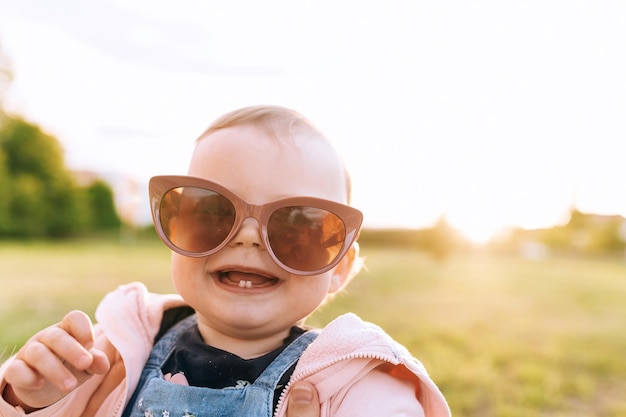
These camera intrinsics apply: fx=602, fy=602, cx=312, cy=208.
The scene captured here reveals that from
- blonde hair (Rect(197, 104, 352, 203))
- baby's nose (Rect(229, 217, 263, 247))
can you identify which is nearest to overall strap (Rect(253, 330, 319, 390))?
baby's nose (Rect(229, 217, 263, 247))

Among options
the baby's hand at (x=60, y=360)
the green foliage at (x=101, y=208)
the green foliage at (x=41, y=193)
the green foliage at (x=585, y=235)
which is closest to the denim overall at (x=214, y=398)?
the baby's hand at (x=60, y=360)

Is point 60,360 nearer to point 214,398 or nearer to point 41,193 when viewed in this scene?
point 214,398

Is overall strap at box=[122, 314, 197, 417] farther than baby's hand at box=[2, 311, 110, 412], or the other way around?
overall strap at box=[122, 314, 197, 417]

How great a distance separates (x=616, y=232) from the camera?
3803 cm

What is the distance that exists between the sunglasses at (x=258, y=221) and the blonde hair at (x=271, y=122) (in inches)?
9.1

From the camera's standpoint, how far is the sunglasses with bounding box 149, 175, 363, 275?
5.08 ft

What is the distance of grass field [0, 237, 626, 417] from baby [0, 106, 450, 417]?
4.23ft

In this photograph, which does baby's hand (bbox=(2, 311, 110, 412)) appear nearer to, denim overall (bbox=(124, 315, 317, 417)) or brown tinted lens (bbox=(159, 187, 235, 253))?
denim overall (bbox=(124, 315, 317, 417))

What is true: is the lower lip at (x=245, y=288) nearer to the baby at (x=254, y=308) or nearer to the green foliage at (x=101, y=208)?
the baby at (x=254, y=308)

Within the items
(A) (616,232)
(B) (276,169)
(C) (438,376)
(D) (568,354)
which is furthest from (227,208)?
(A) (616,232)

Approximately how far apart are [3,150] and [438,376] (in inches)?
1474

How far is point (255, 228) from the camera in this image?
1556 mm

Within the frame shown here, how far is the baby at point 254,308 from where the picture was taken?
1.51 m

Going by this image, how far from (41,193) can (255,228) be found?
37133 mm
